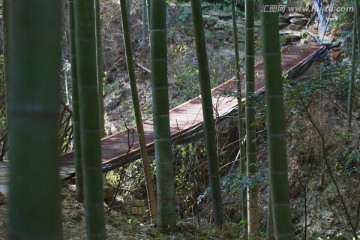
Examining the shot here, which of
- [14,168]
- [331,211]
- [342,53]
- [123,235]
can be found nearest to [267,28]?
[14,168]

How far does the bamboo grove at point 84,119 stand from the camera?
1082mm

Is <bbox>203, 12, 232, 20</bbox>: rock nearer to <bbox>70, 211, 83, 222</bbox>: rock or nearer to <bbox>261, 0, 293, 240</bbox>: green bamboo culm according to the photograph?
<bbox>70, 211, 83, 222</bbox>: rock

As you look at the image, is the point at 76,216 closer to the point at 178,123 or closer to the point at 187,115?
the point at 178,123

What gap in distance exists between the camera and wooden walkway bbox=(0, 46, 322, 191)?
633cm

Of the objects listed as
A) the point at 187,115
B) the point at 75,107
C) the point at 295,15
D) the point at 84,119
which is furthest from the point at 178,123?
the point at 295,15

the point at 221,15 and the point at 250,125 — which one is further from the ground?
the point at 221,15

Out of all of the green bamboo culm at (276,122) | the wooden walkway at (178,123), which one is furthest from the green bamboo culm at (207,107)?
the green bamboo culm at (276,122)

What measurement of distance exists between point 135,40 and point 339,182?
9.11 m

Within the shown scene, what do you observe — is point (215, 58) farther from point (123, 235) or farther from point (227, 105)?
point (123, 235)

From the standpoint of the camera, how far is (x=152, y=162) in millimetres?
8977

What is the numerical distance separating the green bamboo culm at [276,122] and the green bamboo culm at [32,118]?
5.75 ft

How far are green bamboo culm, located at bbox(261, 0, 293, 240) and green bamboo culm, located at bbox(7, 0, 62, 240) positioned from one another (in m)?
1.75

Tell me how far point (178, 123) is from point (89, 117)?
5.01 metres

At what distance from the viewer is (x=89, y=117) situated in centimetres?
303
